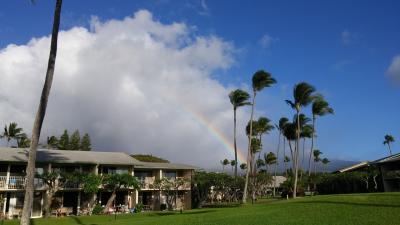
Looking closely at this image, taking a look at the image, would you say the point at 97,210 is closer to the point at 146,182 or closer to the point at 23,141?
the point at 146,182

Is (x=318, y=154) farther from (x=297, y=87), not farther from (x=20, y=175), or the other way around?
(x=20, y=175)

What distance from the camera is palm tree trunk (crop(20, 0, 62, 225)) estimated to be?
18977 mm

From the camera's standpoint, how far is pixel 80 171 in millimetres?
43281

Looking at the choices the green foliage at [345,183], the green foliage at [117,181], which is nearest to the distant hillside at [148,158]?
the green foliage at [345,183]

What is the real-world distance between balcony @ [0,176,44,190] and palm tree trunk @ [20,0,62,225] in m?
22.1

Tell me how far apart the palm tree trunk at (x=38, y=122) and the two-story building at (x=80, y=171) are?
1804 centimetres

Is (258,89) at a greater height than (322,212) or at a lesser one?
greater

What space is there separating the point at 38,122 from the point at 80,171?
81.4 ft

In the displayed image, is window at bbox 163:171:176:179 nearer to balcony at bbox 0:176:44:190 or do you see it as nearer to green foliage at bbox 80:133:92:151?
balcony at bbox 0:176:44:190

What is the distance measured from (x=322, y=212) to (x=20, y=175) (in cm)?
3107

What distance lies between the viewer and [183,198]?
182ft

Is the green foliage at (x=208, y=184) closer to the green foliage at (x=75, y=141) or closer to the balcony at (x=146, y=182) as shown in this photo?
the balcony at (x=146, y=182)

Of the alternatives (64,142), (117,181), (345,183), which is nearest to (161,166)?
(117,181)

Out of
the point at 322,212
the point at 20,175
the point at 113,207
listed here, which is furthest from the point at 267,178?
the point at 322,212
